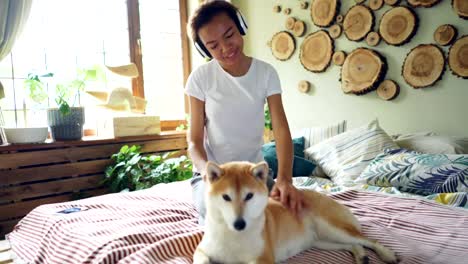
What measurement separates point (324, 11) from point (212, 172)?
87.2 inches

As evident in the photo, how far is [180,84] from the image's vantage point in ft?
12.5

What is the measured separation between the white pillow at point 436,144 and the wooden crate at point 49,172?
2.14 m

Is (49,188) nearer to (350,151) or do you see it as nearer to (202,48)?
(202,48)

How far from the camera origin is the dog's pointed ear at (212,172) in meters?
0.98

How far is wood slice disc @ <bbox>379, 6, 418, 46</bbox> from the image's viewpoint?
91.0 inches

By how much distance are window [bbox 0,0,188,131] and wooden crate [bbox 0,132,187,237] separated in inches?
16.4

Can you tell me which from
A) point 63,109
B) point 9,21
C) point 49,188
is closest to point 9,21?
point 9,21

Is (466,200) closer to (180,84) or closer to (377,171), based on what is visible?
(377,171)

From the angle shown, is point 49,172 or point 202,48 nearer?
point 202,48

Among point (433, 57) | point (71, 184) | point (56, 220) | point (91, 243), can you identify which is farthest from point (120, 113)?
point (433, 57)

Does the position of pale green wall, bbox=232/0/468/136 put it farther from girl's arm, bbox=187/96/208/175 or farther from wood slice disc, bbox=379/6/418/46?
girl's arm, bbox=187/96/208/175

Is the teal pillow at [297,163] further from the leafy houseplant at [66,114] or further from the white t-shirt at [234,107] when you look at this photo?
the leafy houseplant at [66,114]

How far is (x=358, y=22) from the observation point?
2596 mm

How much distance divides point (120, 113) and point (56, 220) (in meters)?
1.80
